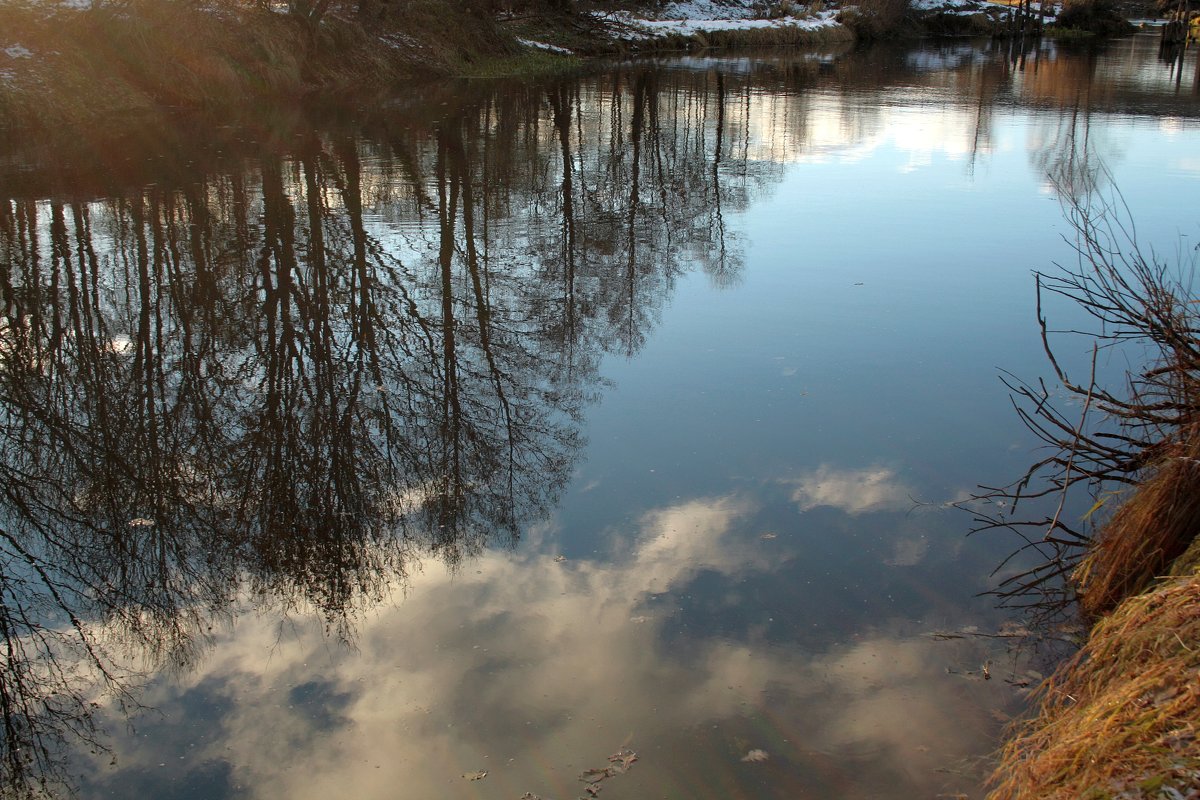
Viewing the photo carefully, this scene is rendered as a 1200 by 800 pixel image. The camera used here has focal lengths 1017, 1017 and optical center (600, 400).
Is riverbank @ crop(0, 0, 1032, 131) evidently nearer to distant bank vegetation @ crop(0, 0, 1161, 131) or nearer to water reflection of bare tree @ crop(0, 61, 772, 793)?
distant bank vegetation @ crop(0, 0, 1161, 131)

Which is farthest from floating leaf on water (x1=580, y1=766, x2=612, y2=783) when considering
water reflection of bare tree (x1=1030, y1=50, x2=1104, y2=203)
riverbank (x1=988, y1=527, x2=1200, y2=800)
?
water reflection of bare tree (x1=1030, y1=50, x2=1104, y2=203)

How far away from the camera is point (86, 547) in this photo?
622cm

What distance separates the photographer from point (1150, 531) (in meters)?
5.28

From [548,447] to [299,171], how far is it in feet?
36.0

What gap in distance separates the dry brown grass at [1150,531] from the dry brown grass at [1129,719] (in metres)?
0.72

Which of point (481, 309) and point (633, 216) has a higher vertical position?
point (633, 216)

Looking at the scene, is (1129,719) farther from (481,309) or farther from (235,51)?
(235,51)

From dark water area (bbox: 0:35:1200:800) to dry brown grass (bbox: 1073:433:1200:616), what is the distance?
61 cm

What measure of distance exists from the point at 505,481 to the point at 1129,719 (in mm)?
4426

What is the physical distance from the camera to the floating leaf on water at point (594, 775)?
441 cm

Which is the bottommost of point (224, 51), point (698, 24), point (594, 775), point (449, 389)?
point (594, 775)

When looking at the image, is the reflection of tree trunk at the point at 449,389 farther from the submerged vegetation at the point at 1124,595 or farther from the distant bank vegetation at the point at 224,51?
the distant bank vegetation at the point at 224,51

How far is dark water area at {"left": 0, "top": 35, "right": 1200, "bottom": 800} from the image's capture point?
474cm

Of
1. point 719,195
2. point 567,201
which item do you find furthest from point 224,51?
point 719,195
